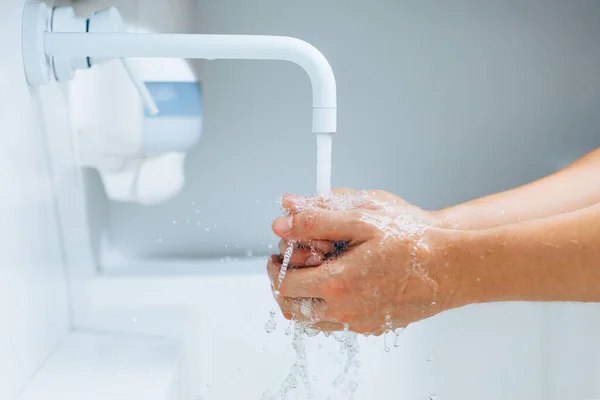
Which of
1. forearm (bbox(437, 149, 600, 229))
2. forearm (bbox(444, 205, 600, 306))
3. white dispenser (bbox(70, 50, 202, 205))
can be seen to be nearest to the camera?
forearm (bbox(444, 205, 600, 306))

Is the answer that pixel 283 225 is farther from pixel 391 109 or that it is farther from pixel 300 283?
pixel 391 109

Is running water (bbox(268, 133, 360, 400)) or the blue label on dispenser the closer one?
running water (bbox(268, 133, 360, 400))

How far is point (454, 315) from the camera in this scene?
964 millimetres

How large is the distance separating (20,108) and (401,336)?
59 cm

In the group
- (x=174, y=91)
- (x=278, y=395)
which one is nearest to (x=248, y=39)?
(x=174, y=91)

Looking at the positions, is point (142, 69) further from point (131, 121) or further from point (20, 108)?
point (20, 108)

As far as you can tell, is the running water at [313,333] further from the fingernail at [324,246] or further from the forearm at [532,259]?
the forearm at [532,259]

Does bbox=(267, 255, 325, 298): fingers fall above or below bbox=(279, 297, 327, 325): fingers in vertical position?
above

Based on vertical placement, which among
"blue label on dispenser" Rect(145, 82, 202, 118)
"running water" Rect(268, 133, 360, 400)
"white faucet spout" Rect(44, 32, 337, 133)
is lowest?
"running water" Rect(268, 133, 360, 400)

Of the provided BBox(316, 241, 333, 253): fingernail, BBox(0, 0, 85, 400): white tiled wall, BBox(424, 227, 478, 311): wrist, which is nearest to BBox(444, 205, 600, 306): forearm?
BBox(424, 227, 478, 311): wrist

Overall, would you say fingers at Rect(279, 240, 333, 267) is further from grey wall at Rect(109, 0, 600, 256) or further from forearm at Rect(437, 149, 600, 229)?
grey wall at Rect(109, 0, 600, 256)

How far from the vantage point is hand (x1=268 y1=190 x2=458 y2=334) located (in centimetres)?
Result: 63

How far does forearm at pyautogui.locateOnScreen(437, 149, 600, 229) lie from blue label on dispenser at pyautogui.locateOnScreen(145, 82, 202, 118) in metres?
0.43

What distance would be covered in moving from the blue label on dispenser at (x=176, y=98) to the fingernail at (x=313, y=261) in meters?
0.44
